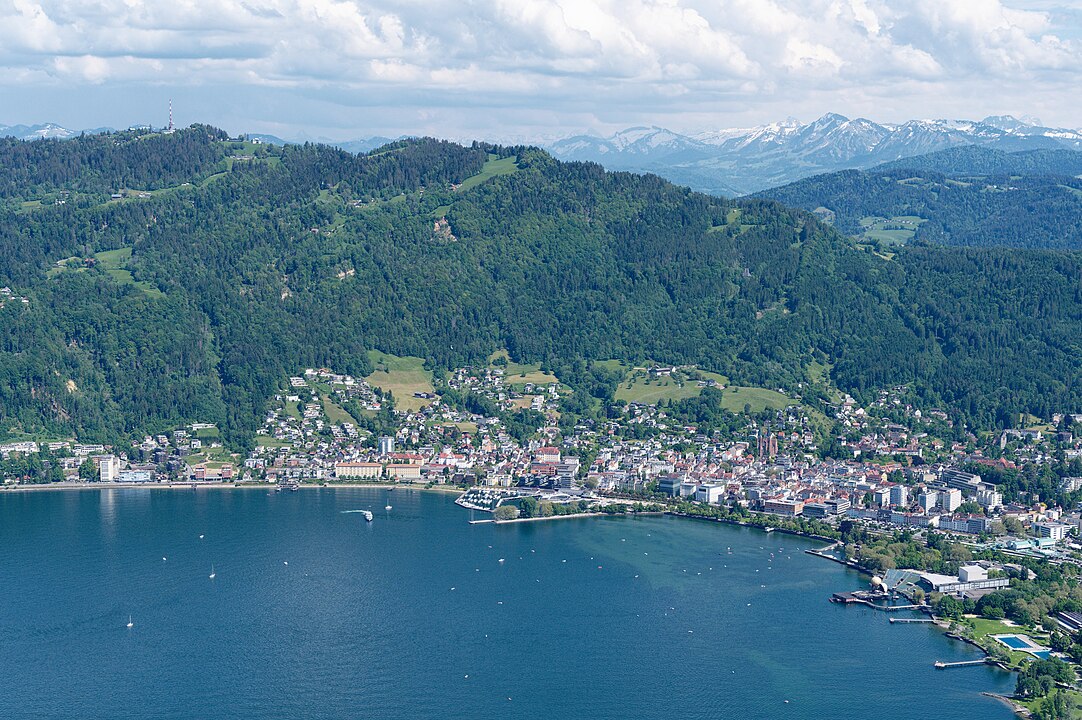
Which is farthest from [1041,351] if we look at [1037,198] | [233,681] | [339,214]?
[1037,198]

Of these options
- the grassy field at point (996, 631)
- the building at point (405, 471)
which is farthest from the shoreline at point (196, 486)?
the grassy field at point (996, 631)

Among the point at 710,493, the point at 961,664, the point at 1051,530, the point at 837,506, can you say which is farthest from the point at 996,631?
the point at 710,493

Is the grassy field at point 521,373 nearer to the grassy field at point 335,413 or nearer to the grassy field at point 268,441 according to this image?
the grassy field at point 335,413

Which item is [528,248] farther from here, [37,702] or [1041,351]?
[37,702]

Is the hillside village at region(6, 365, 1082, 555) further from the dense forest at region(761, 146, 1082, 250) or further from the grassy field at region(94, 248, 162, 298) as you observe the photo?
the dense forest at region(761, 146, 1082, 250)

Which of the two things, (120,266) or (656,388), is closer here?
(656,388)

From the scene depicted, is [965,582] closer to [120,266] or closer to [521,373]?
[521,373]
